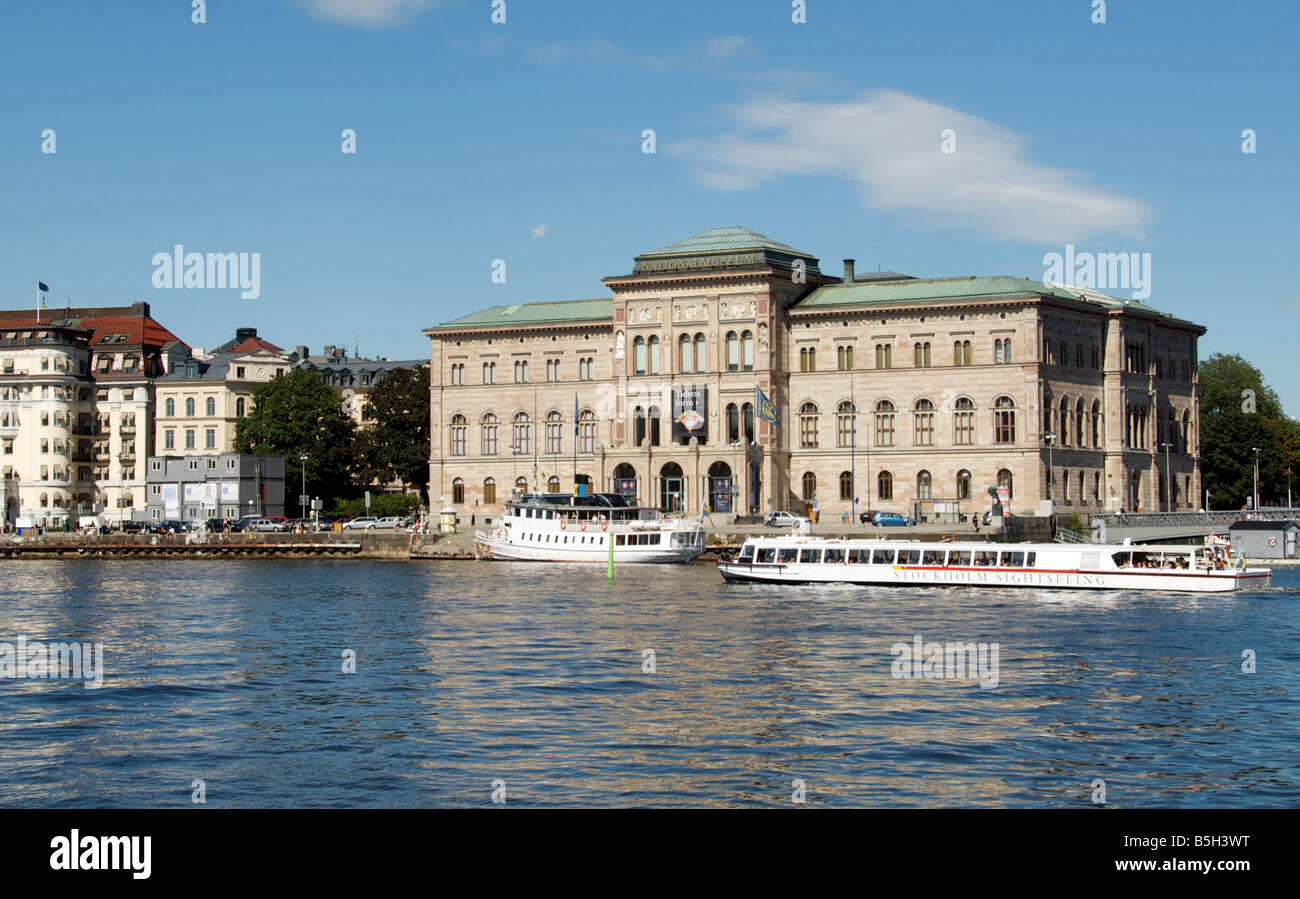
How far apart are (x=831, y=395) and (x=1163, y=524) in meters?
25.4

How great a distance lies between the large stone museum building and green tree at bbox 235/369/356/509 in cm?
1548

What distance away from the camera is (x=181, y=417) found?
142 m

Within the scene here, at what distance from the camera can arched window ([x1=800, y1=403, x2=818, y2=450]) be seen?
380ft

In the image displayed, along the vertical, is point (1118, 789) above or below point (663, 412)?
below

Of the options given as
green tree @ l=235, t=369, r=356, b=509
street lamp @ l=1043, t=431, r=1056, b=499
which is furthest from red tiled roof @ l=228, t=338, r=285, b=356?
street lamp @ l=1043, t=431, r=1056, b=499

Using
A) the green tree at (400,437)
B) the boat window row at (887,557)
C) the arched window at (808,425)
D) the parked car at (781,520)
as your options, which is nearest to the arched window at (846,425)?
the arched window at (808,425)

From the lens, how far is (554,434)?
124 meters

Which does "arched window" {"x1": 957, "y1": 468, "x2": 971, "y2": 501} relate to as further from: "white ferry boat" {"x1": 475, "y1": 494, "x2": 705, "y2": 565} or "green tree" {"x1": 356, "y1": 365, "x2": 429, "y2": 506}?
"green tree" {"x1": 356, "y1": 365, "x2": 429, "y2": 506}

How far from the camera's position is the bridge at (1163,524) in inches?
4035

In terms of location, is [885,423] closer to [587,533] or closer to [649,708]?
[587,533]

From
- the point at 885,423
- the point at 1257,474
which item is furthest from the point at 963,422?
the point at 1257,474
